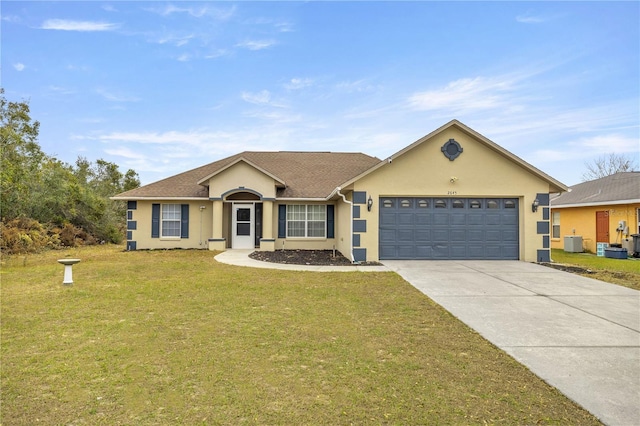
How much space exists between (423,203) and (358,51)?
29.7ft

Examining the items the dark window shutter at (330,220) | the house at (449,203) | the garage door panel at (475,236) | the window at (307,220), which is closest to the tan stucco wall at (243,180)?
the window at (307,220)

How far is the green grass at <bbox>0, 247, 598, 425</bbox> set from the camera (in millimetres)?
3025

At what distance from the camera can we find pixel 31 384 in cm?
349

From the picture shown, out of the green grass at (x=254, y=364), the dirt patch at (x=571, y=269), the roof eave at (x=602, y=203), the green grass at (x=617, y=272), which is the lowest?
the green grass at (x=617, y=272)

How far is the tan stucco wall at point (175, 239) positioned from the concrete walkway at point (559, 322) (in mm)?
8782

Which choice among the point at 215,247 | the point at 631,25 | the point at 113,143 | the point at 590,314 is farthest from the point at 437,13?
the point at 113,143

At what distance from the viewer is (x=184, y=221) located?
17906 millimetres

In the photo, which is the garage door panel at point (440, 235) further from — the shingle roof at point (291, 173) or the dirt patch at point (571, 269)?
the shingle roof at point (291, 173)

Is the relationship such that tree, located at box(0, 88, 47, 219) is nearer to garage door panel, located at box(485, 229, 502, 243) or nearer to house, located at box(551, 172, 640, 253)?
garage door panel, located at box(485, 229, 502, 243)

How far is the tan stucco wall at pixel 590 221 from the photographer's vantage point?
54.2 feet

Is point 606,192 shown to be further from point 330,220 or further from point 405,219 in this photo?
point 330,220

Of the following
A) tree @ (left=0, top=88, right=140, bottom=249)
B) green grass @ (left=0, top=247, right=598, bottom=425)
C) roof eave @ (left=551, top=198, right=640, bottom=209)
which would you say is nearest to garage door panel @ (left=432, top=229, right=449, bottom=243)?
green grass @ (left=0, top=247, right=598, bottom=425)

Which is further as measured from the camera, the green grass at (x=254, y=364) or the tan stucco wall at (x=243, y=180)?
the tan stucco wall at (x=243, y=180)

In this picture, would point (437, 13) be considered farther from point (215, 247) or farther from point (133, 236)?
point (133, 236)
